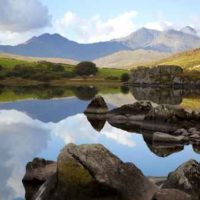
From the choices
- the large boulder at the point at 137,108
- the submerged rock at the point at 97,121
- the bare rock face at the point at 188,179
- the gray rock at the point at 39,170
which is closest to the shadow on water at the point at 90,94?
the submerged rock at the point at 97,121

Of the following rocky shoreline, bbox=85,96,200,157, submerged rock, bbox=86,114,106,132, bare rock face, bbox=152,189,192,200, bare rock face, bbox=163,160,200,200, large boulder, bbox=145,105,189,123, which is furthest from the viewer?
submerged rock, bbox=86,114,106,132

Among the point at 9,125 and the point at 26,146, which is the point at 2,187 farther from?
the point at 9,125

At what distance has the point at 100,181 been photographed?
825 inches

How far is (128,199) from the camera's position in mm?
21344

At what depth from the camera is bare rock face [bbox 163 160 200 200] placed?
893 inches

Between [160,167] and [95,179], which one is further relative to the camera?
[160,167]

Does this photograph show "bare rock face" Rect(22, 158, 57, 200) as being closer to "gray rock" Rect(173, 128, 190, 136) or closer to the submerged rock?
"gray rock" Rect(173, 128, 190, 136)

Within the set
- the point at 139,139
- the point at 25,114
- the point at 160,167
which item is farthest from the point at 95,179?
the point at 25,114

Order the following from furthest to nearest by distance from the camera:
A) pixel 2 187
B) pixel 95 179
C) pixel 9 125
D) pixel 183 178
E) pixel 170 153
A: pixel 9 125 < pixel 170 153 < pixel 2 187 < pixel 183 178 < pixel 95 179

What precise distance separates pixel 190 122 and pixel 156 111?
457cm

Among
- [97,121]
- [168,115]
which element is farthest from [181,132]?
[97,121]

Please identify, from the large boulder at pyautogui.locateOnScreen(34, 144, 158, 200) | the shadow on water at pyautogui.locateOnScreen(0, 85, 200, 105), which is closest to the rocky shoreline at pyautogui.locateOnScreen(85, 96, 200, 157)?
the large boulder at pyautogui.locateOnScreen(34, 144, 158, 200)

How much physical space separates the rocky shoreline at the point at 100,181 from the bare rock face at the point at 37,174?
5.34 metres

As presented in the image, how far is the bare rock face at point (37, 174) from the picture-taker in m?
28.5
